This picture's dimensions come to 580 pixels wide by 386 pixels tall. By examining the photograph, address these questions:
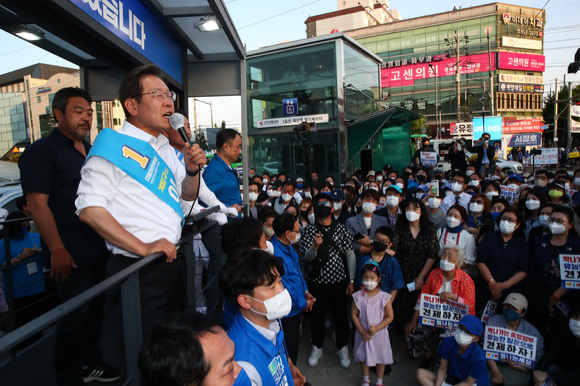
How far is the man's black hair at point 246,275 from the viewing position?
2.17 metres

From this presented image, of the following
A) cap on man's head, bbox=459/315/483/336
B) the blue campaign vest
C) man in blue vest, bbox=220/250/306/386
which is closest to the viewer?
the blue campaign vest

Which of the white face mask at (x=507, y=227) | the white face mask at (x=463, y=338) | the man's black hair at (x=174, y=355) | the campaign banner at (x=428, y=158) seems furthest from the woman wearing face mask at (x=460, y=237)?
the campaign banner at (x=428, y=158)

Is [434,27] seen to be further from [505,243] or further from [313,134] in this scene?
[505,243]

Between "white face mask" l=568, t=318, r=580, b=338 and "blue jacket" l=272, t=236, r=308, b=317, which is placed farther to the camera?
"white face mask" l=568, t=318, r=580, b=338

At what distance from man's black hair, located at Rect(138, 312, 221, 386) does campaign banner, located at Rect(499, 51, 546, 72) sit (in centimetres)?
5559

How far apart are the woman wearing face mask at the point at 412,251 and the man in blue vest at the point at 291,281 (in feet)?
5.92

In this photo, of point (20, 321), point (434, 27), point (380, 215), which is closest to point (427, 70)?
point (434, 27)

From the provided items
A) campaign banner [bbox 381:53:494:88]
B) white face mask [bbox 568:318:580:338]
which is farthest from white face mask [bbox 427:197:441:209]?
campaign banner [bbox 381:53:494:88]

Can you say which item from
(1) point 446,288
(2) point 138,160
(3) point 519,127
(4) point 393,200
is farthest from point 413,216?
(3) point 519,127

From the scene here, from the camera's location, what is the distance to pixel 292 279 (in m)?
3.36

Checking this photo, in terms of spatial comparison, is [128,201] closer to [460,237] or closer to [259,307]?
[259,307]

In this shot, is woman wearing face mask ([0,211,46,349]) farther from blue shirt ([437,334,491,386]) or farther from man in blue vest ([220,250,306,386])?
blue shirt ([437,334,491,386])

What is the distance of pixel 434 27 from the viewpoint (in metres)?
50.1

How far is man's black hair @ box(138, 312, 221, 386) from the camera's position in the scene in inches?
51.2
